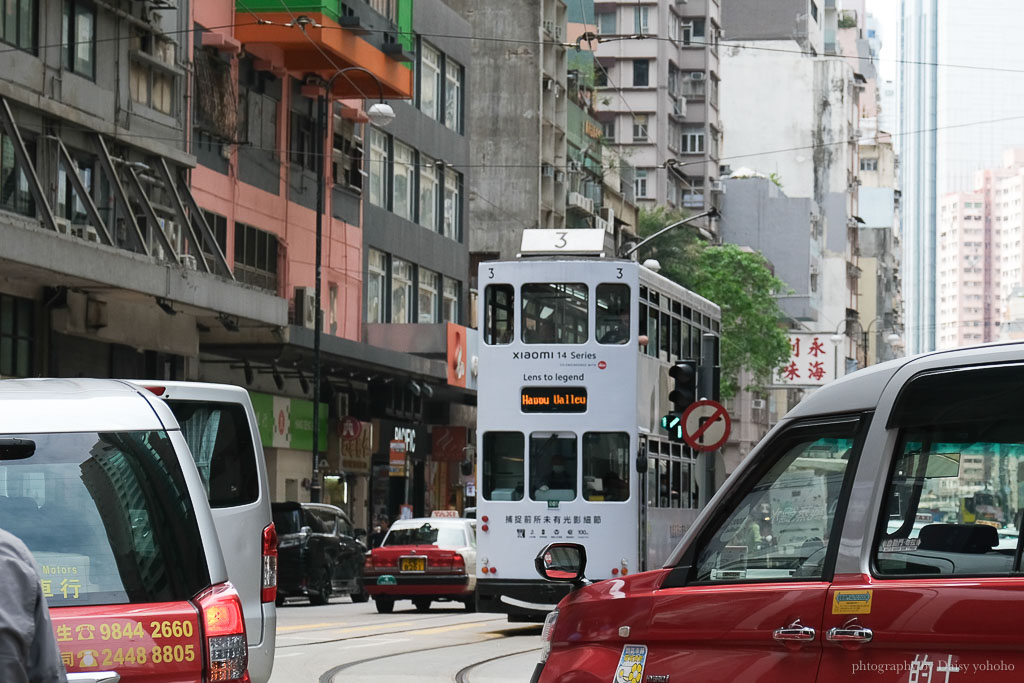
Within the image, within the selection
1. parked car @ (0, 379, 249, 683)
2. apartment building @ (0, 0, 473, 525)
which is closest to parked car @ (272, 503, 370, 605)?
apartment building @ (0, 0, 473, 525)

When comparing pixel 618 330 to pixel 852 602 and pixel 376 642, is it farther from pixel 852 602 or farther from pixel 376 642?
pixel 852 602

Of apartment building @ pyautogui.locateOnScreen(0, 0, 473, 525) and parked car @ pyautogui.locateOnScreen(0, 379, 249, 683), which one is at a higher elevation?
apartment building @ pyautogui.locateOnScreen(0, 0, 473, 525)

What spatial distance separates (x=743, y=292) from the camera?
230ft

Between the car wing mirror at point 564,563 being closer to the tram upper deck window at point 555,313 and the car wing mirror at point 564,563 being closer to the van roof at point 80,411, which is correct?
the van roof at point 80,411

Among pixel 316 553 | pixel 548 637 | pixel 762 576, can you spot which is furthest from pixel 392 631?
pixel 762 576

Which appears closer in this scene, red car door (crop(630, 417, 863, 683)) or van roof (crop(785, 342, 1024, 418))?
van roof (crop(785, 342, 1024, 418))

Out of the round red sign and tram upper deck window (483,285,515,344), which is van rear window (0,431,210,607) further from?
the round red sign

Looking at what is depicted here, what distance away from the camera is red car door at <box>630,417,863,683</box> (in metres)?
4.92

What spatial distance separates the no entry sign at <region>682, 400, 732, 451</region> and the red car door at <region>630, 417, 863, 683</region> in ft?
42.4

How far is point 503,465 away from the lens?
68.1 ft

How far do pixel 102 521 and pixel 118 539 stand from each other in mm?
71

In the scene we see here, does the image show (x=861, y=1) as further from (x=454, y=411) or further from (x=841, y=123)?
(x=454, y=411)

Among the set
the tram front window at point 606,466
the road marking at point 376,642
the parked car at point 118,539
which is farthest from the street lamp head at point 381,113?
the parked car at point 118,539

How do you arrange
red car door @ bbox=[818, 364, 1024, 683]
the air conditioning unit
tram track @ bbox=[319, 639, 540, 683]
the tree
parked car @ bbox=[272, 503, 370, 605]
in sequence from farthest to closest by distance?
the tree → the air conditioning unit → parked car @ bbox=[272, 503, 370, 605] → tram track @ bbox=[319, 639, 540, 683] → red car door @ bbox=[818, 364, 1024, 683]
